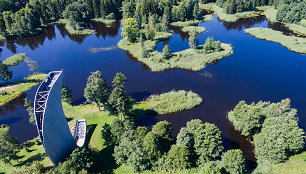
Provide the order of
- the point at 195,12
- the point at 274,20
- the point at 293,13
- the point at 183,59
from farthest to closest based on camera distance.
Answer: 1. the point at 195,12
2. the point at 274,20
3. the point at 293,13
4. the point at 183,59

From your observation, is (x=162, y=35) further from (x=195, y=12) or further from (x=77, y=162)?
(x=77, y=162)

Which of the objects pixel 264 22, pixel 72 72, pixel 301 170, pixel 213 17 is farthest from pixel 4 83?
pixel 264 22

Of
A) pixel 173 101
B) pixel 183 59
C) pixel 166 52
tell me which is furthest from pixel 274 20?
pixel 173 101

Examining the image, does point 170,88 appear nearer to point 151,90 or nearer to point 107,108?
point 151,90

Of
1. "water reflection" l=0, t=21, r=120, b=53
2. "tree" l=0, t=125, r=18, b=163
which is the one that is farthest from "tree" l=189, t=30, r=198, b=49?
"tree" l=0, t=125, r=18, b=163

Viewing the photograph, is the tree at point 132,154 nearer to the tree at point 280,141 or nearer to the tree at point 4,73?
the tree at point 280,141

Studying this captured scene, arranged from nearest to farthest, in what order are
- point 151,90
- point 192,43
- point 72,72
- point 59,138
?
1. point 59,138
2. point 151,90
3. point 72,72
4. point 192,43
